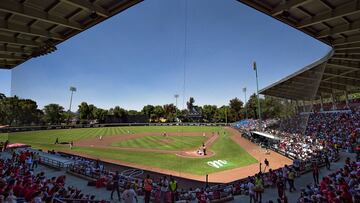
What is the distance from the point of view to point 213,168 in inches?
899

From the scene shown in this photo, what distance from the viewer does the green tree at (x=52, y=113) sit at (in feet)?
220

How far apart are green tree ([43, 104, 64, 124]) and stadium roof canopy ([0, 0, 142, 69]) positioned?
59.3 meters

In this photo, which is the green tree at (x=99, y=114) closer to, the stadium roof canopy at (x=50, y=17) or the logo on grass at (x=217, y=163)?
the logo on grass at (x=217, y=163)

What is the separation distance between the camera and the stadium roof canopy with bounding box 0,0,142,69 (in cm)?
962

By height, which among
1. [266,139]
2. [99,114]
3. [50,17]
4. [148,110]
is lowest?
[266,139]

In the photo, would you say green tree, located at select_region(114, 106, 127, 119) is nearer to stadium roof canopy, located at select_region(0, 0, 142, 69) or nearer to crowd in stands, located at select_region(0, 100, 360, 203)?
crowd in stands, located at select_region(0, 100, 360, 203)

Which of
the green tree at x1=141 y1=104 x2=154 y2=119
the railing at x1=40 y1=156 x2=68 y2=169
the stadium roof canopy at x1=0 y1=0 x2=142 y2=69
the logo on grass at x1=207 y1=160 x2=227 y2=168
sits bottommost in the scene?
the logo on grass at x1=207 y1=160 x2=227 y2=168

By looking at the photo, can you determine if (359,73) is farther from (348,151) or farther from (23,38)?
(23,38)

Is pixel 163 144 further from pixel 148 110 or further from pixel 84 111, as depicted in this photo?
pixel 148 110

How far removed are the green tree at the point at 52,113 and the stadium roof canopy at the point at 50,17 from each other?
59324 millimetres

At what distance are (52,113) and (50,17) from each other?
68732 millimetres

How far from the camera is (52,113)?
70.0 metres

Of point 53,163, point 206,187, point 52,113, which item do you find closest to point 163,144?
point 53,163

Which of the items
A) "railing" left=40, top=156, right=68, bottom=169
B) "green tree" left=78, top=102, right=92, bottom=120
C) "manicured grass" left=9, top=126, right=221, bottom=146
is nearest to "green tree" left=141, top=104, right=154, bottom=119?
"green tree" left=78, top=102, right=92, bottom=120
